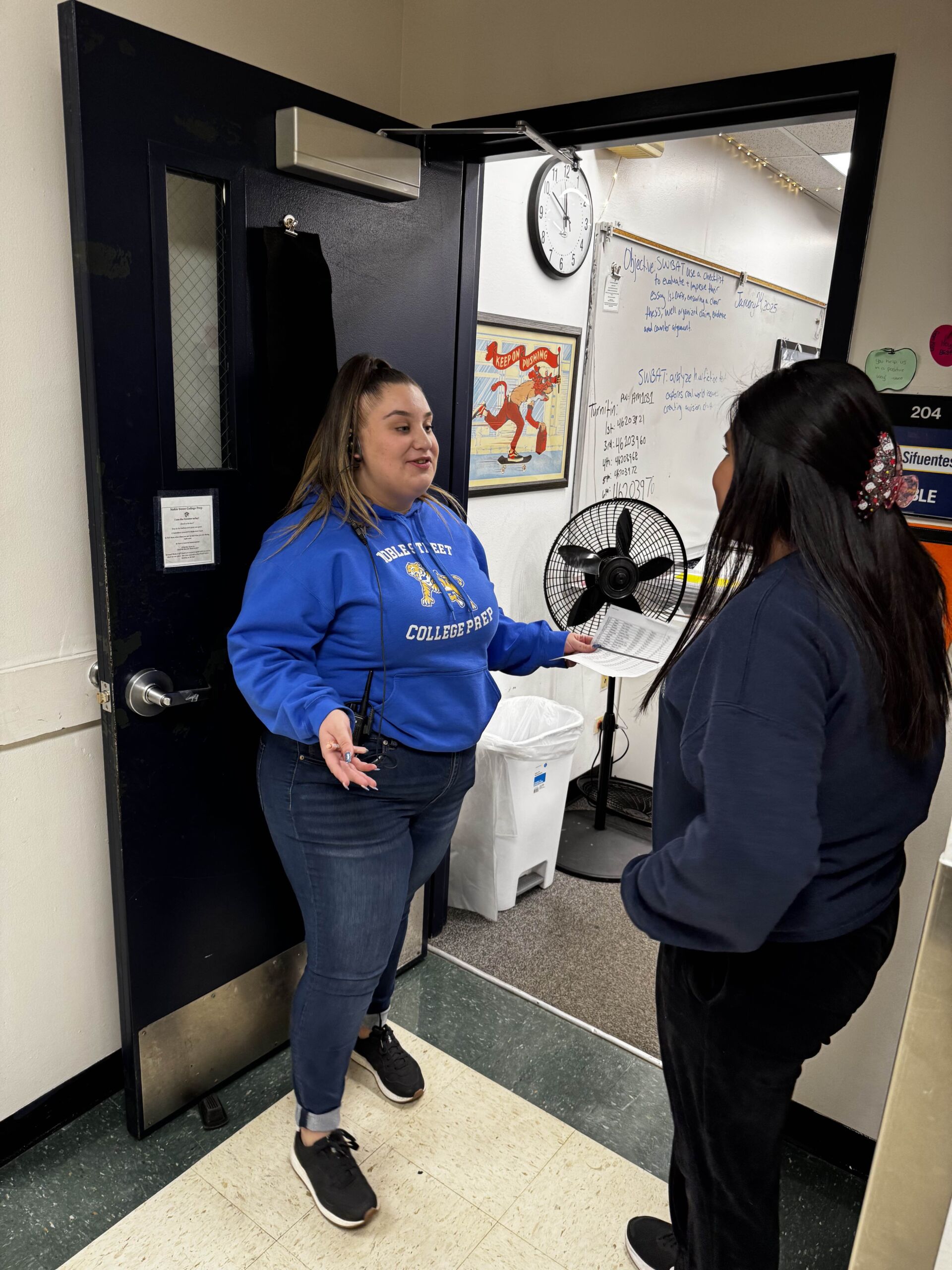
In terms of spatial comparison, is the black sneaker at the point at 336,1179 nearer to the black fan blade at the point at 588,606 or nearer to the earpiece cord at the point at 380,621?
the earpiece cord at the point at 380,621

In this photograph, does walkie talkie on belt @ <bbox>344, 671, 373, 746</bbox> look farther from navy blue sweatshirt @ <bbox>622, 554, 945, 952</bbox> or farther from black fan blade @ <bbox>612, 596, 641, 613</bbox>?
black fan blade @ <bbox>612, 596, 641, 613</bbox>

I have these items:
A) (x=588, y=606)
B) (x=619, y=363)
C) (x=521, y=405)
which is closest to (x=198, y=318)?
(x=521, y=405)

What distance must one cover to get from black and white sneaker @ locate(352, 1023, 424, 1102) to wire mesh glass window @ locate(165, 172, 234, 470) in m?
1.34

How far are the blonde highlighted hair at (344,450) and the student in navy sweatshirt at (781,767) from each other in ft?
2.28

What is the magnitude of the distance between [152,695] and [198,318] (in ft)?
2.29

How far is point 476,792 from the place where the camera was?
267cm

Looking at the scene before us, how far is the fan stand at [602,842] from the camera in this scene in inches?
123

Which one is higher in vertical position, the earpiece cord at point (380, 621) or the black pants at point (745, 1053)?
the earpiece cord at point (380, 621)

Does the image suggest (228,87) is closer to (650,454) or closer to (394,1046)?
(394,1046)

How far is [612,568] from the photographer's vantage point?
2830 millimetres

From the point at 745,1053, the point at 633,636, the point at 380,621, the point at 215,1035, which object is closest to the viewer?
the point at 745,1053

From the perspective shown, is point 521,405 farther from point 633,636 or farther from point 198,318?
point 198,318

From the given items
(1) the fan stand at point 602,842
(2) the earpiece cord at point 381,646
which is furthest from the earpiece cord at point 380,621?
(1) the fan stand at point 602,842

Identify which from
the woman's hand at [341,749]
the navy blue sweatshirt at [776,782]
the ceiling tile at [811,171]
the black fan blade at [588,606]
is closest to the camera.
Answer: the navy blue sweatshirt at [776,782]
